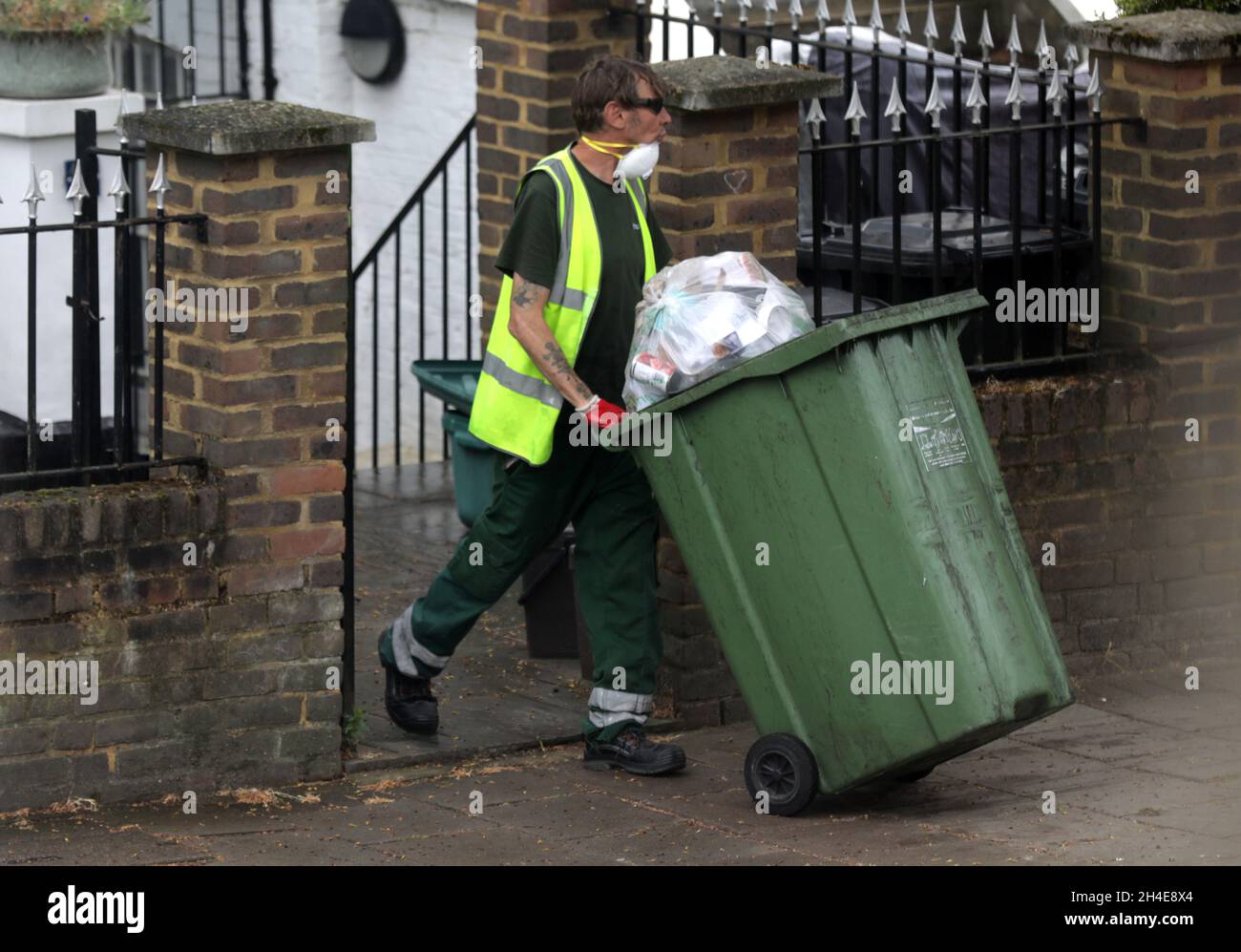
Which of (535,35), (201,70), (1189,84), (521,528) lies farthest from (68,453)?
(201,70)

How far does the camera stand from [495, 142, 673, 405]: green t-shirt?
5812 millimetres

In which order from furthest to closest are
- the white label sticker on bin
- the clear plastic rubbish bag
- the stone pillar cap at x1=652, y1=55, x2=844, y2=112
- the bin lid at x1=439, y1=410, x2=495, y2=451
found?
the bin lid at x1=439, y1=410, x2=495, y2=451 < the stone pillar cap at x1=652, y1=55, x2=844, y2=112 < the clear plastic rubbish bag < the white label sticker on bin

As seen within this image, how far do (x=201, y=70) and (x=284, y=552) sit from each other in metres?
5.97

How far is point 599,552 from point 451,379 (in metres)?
1.70

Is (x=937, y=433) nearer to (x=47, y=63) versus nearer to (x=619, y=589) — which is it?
(x=619, y=589)

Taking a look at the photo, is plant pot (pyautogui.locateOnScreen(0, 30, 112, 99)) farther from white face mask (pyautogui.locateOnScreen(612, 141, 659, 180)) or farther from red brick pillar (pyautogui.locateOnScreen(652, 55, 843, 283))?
white face mask (pyautogui.locateOnScreen(612, 141, 659, 180))

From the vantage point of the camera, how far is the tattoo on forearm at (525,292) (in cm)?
581

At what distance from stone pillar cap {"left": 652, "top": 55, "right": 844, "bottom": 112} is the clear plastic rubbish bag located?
0.70 m

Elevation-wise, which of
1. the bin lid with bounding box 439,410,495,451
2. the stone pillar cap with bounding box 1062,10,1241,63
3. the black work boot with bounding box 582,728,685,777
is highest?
the stone pillar cap with bounding box 1062,10,1241,63

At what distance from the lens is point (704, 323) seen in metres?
5.51

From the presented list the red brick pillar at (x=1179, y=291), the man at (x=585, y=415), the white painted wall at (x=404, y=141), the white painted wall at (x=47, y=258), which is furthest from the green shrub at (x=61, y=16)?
Answer: the red brick pillar at (x=1179, y=291)

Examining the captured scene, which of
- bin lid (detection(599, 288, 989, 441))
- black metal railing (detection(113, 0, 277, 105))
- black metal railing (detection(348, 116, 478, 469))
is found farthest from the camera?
black metal railing (detection(113, 0, 277, 105))

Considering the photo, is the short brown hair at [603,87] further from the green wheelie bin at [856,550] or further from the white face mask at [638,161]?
the green wheelie bin at [856,550]

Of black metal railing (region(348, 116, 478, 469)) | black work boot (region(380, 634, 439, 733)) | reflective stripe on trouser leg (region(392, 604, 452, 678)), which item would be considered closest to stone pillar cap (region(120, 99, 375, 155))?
reflective stripe on trouser leg (region(392, 604, 452, 678))
